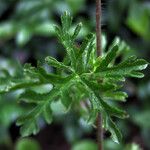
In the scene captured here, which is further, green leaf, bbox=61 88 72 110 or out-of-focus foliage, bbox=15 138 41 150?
out-of-focus foliage, bbox=15 138 41 150

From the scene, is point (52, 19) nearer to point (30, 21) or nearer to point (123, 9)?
point (30, 21)

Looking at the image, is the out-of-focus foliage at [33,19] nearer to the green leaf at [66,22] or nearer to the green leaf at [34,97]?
the green leaf at [34,97]

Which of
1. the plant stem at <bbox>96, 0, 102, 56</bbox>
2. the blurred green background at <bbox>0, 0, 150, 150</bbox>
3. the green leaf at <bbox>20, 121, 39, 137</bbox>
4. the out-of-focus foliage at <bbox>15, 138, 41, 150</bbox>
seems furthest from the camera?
the blurred green background at <bbox>0, 0, 150, 150</bbox>

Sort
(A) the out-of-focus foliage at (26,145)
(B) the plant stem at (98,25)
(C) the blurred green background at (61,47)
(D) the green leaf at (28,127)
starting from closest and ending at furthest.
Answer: (B) the plant stem at (98,25) < (D) the green leaf at (28,127) < (A) the out-of-focus foliage at (26,145) < (C) the blurred green background at (61,47)

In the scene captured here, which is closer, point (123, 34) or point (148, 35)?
point (148, 35)

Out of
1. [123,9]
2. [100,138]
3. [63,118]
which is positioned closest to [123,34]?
[123,9]

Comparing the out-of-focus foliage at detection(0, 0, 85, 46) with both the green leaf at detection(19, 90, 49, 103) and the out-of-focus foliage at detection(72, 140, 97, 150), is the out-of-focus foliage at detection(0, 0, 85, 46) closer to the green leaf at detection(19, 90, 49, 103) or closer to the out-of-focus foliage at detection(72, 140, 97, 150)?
the out-of-focus foliage at detection(72, 140, 97, 150)

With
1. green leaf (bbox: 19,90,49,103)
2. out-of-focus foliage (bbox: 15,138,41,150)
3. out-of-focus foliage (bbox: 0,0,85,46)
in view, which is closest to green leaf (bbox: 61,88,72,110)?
green leaf (bbox: 19,90,49,103)

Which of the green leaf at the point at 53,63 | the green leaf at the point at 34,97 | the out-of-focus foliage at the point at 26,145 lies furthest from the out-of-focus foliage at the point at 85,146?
the green leaf at the point at 53,63
